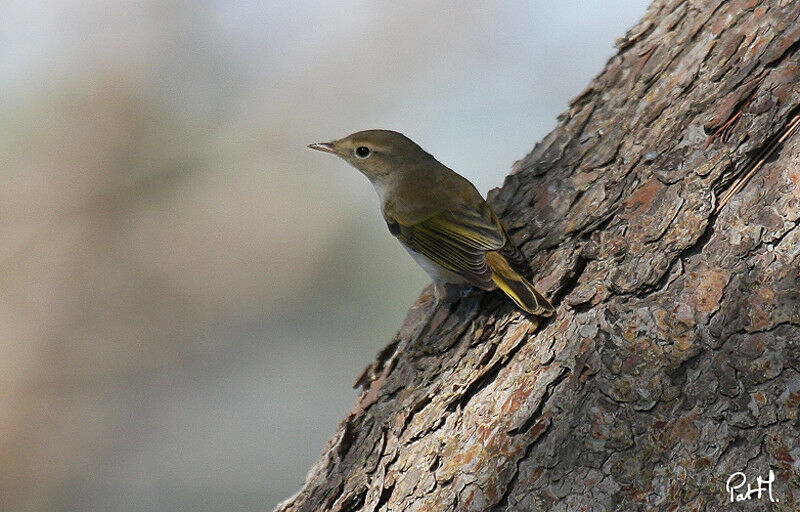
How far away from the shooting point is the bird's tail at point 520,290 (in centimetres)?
231

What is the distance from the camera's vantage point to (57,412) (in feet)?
20.1

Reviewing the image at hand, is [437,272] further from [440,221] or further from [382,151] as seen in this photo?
[382,151]

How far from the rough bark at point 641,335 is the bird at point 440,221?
0.08 metres

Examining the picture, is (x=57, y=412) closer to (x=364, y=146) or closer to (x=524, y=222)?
(x=364, y=146)

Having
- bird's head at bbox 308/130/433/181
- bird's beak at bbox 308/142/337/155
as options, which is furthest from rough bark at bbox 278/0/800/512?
bird's beak at bbox 308/142/337/155

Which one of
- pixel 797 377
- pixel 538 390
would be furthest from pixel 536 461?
pixel 797 377

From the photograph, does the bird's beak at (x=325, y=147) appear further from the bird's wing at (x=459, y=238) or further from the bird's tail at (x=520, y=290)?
the bird's tail at (x=520, y=290)

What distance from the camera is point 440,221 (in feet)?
11.3

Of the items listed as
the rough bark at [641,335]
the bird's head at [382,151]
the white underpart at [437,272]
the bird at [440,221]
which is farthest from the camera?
the bird's head at [382,151]

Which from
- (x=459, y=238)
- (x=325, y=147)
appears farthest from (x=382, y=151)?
(x=459, y=238)

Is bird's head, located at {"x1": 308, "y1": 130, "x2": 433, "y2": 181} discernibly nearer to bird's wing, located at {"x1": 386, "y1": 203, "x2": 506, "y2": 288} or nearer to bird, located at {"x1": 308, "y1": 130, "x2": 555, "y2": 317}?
bird, located at {"x1": 308, "y1": 130, "x2": 555, "y2": 317}

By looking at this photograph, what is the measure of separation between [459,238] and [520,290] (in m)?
0.88

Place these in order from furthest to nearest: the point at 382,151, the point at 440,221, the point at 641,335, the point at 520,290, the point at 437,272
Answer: the point at 382,151
the point at 440,221
the point at 437,272
the point at 520,290
the point at 641,335

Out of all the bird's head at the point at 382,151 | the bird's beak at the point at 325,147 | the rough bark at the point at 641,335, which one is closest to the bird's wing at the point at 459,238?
the rough bark at the point at 641,335
